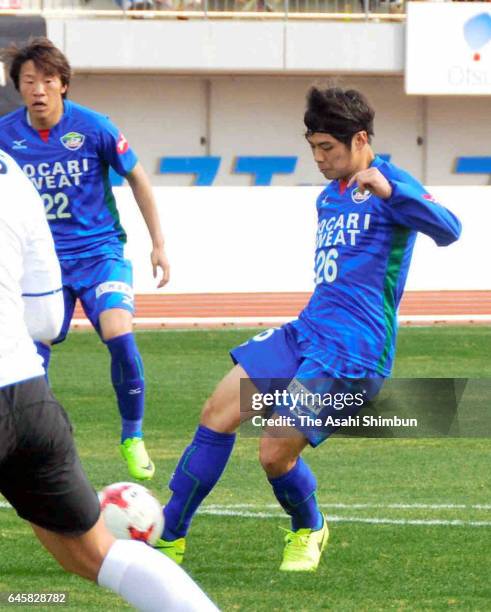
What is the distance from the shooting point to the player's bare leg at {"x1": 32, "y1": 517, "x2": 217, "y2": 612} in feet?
13.0

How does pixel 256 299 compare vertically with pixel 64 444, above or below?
below

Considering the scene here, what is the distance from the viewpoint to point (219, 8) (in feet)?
90.3

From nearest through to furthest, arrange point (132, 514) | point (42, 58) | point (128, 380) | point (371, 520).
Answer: point (132, 514)
point (371, 520)
point (42, 58)
point (128, 380)

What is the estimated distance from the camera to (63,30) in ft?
83.9

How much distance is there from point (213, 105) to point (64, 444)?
24.8 meters

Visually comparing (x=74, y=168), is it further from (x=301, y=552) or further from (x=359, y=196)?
(x=301, y=552)

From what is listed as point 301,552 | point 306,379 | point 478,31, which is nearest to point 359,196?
point 306,379

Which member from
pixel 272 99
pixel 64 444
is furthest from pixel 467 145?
pixel 64 444

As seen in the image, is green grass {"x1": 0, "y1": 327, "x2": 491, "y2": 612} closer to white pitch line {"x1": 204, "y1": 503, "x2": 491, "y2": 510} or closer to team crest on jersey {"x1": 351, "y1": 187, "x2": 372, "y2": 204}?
white pitch line {"x1": 204, "y1": 503, "x2": 491, "y2": 510}

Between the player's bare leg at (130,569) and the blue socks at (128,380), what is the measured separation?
3.72 meters

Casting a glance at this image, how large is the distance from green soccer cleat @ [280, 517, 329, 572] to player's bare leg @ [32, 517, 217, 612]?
197 centimetres

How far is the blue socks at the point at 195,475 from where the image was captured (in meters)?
5.98

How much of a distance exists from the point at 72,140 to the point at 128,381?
50.9 inches

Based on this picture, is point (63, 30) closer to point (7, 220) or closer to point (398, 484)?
point (398, 484)
